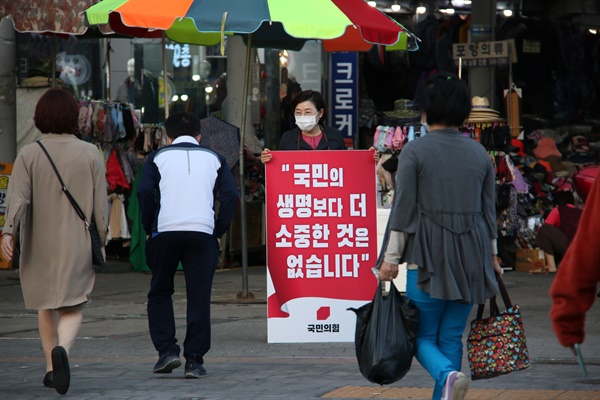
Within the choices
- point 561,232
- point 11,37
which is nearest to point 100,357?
point 561,232

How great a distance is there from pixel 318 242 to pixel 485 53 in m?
7.85

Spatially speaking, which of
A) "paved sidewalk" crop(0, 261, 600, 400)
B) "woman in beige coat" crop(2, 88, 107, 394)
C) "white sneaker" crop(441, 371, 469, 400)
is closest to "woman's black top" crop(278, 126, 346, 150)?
"paved sidewalk" crop(0, 261, 600, 400)

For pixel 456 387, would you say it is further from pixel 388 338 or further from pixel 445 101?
pixel 445 101

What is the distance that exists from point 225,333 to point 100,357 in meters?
1.38

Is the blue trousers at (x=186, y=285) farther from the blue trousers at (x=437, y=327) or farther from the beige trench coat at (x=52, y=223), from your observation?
the blue trousers at (x=437, y=327)

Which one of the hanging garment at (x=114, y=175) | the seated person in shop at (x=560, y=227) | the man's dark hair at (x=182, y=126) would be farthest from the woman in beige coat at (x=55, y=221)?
the hanging garment at (x=114, y=175)

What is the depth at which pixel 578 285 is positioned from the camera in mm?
3461

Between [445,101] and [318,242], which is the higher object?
[445,101]

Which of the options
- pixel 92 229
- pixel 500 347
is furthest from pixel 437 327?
pixel 92 229

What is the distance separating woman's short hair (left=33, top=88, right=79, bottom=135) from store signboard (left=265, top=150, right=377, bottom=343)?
189 cm

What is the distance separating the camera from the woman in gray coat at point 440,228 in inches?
231

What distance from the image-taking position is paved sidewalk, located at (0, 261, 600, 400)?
23.0 feet

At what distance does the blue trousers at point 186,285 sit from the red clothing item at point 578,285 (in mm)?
4324

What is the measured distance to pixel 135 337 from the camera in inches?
381
